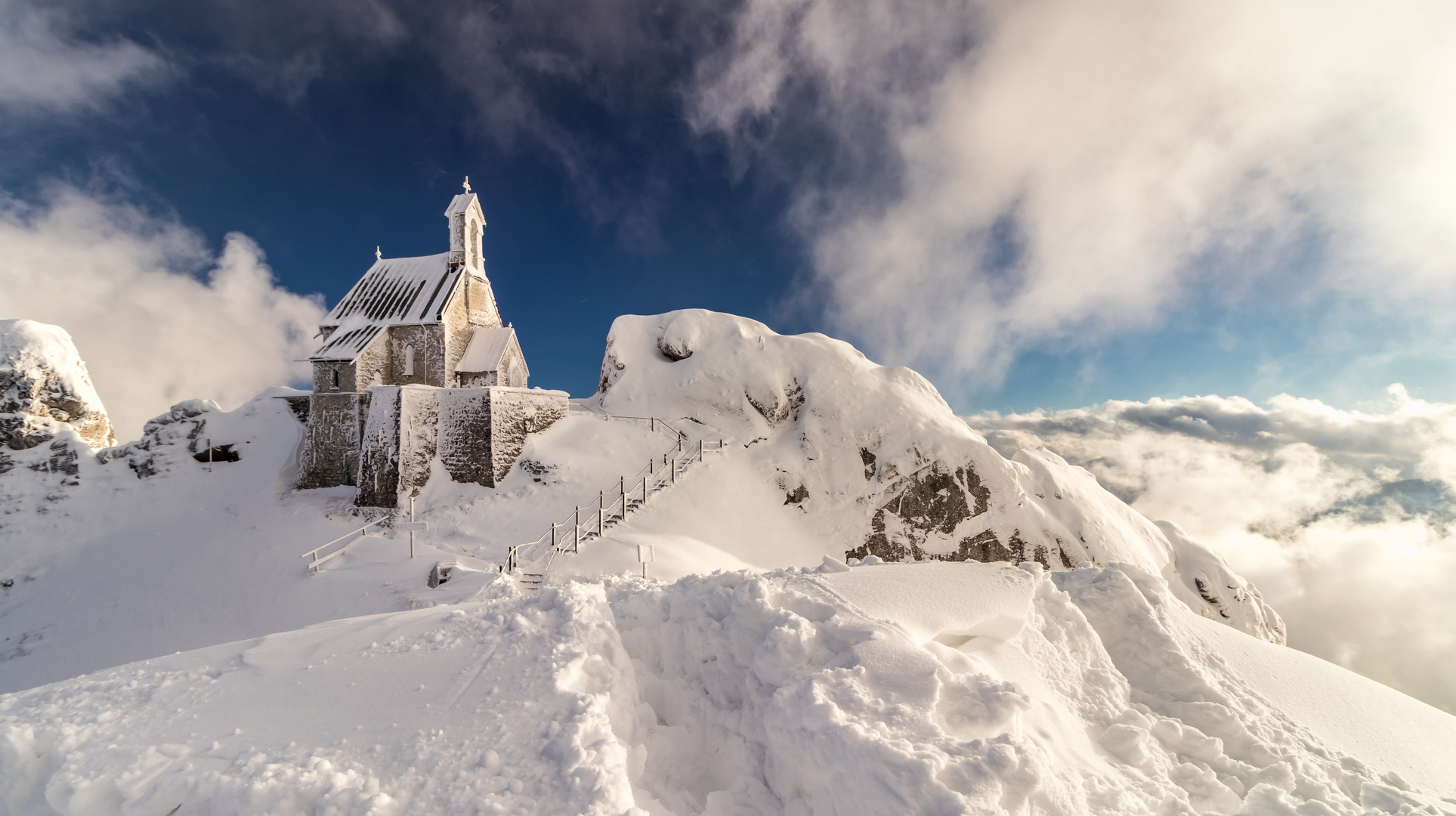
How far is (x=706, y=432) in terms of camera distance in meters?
21.9

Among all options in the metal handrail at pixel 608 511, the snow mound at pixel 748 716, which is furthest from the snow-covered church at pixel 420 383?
the snow mound at pixel 748 716

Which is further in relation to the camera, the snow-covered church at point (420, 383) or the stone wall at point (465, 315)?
the stone wall at point (465, 315)

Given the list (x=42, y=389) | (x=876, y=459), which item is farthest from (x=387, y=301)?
(x=876, y=459)

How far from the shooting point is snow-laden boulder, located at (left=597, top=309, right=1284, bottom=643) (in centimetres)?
1994

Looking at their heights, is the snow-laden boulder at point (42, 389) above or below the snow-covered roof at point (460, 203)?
below

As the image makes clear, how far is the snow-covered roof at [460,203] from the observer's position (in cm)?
2533

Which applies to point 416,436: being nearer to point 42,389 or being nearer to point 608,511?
point 608,511

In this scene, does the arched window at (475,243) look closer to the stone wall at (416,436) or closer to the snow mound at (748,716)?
the stone wall at (416,436)

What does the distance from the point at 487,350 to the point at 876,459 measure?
1807 centimetres

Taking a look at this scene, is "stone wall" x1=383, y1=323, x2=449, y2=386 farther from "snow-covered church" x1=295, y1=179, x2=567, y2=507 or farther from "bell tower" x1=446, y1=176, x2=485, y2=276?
"bell tower" x1=446, y1=176, x2=485, y2=276

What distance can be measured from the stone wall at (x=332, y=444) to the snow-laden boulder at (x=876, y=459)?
33.1 feet

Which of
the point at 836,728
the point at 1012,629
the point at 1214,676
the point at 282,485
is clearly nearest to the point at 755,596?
the point at 836,728

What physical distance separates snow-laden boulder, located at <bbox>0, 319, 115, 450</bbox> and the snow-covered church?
7701mm

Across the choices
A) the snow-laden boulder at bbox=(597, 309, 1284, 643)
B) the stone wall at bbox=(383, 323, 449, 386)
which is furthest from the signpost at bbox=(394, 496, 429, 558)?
the snow-laden boulder at bbox=(597, 309, 1284, 643)
